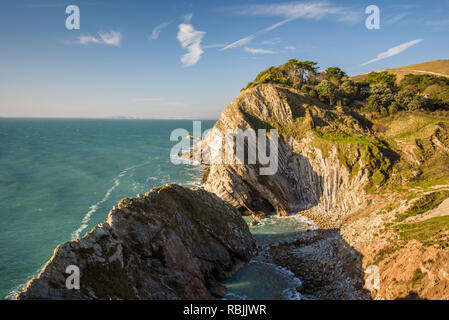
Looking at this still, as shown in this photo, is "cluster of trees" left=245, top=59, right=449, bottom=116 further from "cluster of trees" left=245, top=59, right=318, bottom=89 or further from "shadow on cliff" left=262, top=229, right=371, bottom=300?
"shadow on cliff" left=262, top=229, right=371, bottom=300

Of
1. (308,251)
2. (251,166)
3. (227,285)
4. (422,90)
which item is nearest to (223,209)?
(227,285)

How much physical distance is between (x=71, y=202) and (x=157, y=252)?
3733 centimetres

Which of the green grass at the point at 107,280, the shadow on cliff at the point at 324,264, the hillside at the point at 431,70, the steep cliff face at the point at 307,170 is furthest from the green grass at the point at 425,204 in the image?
the hillside at the point at 431,70

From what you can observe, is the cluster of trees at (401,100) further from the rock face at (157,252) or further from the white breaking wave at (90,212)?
the white breaking wave at (90,212)

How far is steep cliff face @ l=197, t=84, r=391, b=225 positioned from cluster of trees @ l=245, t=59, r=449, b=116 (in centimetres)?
1150

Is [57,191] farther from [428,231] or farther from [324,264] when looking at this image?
[428,231]

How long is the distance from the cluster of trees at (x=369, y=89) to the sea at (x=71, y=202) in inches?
1479

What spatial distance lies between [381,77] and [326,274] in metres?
73.5

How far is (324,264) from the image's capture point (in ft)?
89.0

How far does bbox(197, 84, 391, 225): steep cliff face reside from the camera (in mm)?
41094

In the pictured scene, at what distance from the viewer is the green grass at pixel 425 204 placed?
92.5 feet

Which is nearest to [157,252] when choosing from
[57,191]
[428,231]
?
[428,231]

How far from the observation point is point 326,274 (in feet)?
84.3

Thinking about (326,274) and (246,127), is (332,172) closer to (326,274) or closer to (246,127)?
(246,127)
